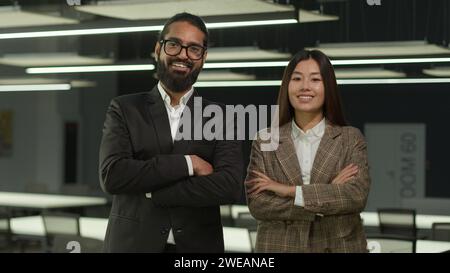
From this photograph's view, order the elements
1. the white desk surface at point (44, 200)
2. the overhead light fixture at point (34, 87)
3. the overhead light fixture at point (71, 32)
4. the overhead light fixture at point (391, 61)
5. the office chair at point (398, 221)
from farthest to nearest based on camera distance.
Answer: the overhead light fixture at point (34, 87)
the white desk surface at point (44, 200)
the office chair at point (398, 221)
the overhead light fixture at point (391, 61)
the overhead light fixture at point (71, 32)

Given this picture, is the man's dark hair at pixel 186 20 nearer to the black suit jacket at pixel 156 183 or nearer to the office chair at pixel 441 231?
the black suit jacket at pixel 156 183

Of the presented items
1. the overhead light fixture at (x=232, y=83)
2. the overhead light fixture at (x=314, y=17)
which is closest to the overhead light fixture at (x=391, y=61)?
the overhead light fixture at (x=314, y=17)

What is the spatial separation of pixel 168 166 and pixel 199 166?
12cm

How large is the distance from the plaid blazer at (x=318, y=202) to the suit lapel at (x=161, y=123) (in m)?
0.35

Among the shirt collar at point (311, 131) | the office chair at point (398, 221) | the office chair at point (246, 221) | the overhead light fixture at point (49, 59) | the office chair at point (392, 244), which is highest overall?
the shirt collar at point (311, 131)

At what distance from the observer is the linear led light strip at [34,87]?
688 cm

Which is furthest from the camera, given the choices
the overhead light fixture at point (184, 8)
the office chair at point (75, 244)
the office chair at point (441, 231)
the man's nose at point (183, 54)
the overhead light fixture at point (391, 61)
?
the overhead light fixture at point (391, 61)

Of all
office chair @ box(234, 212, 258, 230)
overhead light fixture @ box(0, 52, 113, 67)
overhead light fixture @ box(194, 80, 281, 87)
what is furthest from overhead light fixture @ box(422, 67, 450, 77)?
overhead light fixture @ box(0, 52, 113, 67)

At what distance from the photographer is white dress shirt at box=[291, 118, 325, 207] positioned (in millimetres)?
2379

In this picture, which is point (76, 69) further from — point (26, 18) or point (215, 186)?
point (215, 186)

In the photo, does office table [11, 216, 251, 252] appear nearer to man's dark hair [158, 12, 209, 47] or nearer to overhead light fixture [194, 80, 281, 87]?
overhead light fixture [194, 80, 281, 87]

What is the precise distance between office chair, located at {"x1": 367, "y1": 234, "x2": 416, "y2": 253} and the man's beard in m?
2.32

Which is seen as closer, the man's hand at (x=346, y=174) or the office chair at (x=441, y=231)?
the man's hand at (x=346, y=174)

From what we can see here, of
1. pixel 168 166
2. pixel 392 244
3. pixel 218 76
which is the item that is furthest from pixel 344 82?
pixel 168 166
